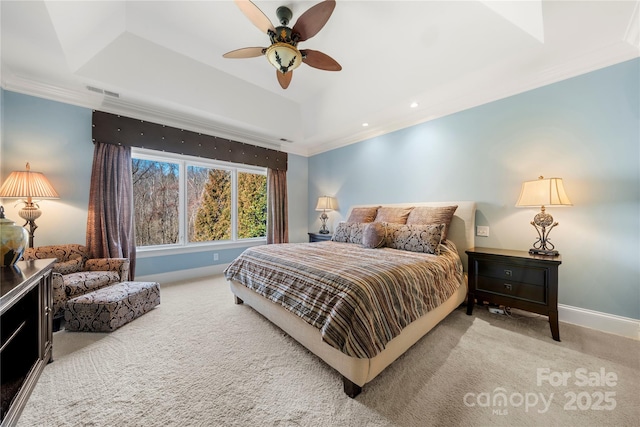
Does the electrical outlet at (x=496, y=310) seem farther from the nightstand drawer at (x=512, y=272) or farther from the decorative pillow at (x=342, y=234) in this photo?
the decorative pillow at (x=342, y=234)

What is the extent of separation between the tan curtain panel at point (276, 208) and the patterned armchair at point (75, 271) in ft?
7.89

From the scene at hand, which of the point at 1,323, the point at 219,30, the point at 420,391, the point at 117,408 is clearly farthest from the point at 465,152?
the point at 1,323

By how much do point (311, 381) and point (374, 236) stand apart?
5.51 ft

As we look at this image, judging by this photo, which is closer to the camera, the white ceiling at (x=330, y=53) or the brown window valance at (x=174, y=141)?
the white ceiling at (x=330, y=53)

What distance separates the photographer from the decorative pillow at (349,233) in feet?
10.5

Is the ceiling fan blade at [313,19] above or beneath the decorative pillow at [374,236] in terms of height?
above

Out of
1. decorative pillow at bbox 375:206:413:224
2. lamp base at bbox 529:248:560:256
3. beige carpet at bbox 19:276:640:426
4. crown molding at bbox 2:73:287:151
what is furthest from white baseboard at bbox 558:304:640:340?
crown molding at bbox 2:73:287:151

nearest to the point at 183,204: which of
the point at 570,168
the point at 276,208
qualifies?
the point at 276,208

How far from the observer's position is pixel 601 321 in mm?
2119

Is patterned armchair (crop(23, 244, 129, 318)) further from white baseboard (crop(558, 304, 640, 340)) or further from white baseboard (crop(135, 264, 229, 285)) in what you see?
white baseboard (crop(558, 304, 640, 340))

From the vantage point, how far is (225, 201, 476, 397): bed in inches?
52.6

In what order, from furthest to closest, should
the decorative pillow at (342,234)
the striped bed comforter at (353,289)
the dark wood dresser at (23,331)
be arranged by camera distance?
the decorative pillow at (342,234) → the striped bed comforter at (353,289) → the dark wood dresser at (23,331)

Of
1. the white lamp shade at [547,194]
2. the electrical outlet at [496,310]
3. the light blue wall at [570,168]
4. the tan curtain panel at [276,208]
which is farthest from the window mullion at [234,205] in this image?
the white lamp shade at [547,194]

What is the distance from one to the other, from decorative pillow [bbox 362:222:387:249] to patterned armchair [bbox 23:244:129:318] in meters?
2.87
